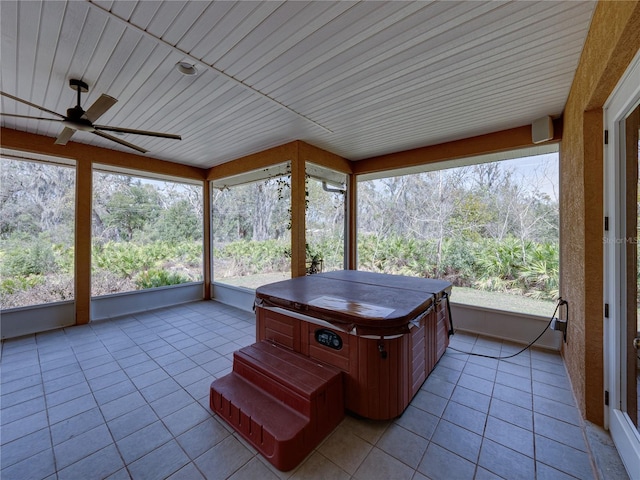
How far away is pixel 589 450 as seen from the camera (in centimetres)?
164

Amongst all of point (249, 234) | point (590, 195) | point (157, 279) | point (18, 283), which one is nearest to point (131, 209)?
point (157, 279)

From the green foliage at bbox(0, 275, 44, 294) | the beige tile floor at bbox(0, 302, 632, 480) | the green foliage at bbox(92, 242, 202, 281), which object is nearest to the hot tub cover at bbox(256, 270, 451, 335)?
the beige tile floor at bbox(0, 302, 632, 480)

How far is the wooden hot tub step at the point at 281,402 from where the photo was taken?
62.0 inches

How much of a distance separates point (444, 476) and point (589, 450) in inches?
39.9

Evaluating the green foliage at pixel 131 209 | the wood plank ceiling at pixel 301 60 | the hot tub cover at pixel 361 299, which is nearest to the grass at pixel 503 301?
the hot tub cover at pixel 361 299

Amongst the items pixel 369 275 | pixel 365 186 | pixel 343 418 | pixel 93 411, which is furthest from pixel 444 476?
pixel 365 186

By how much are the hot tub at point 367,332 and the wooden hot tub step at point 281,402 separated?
6.0 inches

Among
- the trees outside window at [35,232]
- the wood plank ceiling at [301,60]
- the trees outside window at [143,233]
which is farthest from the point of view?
the trees outside window at [143,233]

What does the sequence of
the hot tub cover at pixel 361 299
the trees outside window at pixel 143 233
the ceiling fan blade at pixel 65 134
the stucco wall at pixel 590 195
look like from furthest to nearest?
the trees outside window at pixel 143 233, the ceiling fan blade at pixel 65 134, the hot tub cover at pixel 361 299, the stucco wall at pixel 590 195

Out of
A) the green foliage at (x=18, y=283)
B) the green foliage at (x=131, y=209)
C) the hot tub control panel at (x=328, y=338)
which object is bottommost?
the hot tub control panel at (x=328, y=338)

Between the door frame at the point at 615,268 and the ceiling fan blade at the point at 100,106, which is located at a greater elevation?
the ceiling fan blade at the point at 100,106

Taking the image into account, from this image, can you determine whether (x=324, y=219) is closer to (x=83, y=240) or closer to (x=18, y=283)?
(x=83, y=240)

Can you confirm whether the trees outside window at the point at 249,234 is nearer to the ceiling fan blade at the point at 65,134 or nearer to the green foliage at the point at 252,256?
the green foliage at the point at 252,256

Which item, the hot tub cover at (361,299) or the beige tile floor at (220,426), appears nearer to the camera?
the beige tile floor at (220,426)
